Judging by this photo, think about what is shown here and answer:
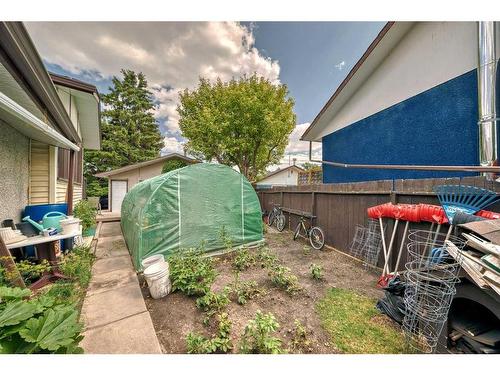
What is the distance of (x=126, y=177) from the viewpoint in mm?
11859

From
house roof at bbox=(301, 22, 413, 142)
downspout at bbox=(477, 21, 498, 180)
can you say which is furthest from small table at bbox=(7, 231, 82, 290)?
house roof at bbox=(301, 22, 413, 142)

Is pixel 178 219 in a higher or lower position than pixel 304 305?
higher

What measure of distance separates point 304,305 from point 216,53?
4.50 m

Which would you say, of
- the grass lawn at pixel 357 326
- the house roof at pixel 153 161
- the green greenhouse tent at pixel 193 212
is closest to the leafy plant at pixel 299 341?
the grass lawn at pixel 357 326

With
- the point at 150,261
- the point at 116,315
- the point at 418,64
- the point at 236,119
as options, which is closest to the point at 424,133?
the point at 418,64

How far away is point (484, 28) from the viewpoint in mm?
2807

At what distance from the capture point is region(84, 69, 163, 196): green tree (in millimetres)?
17422

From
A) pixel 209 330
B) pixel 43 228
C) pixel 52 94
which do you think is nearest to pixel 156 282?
pixel 209 330

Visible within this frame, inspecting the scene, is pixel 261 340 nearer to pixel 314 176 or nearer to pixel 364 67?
pixel 364 67

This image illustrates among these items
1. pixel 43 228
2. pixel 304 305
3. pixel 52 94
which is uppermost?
pixel 52 94

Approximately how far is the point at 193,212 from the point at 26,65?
2.97 m

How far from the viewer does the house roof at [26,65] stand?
1679 millimetres
